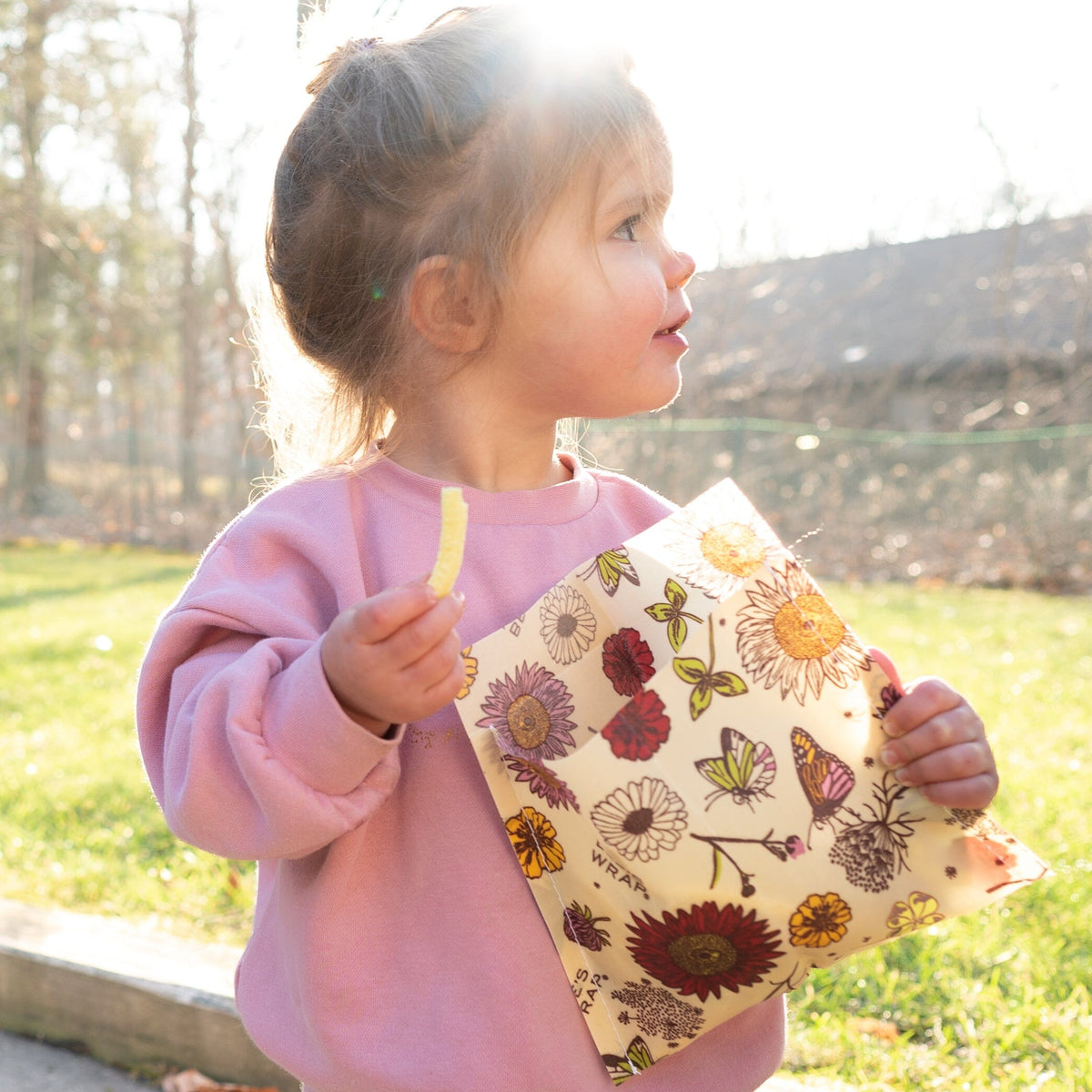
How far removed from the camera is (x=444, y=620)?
3.45ft

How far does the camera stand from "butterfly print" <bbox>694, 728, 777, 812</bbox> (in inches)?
44.9

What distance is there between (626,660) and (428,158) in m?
0.69

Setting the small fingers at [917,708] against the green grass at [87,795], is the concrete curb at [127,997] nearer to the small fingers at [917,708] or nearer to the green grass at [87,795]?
the green grass at [87,795]

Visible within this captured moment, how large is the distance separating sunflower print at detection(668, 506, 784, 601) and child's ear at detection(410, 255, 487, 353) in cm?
38

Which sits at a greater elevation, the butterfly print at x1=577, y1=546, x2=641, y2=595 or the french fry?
the french fry

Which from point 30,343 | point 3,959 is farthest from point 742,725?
point 30,343

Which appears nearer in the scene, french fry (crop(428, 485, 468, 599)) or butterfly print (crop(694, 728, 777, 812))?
french fry (crop(428, 485, 468, 599))

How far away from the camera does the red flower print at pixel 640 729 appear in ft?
3.68

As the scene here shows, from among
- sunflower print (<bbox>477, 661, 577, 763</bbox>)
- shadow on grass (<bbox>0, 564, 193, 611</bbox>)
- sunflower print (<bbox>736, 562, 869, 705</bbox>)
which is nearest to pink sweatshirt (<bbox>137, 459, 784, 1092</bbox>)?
sunflower print (<bbox>477, 661, 577, 763</bbox>)

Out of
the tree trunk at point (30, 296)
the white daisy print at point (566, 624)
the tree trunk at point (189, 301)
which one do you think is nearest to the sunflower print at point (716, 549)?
the white daisy print at point (566, 624)

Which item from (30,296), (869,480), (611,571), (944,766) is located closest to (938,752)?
(944,766)

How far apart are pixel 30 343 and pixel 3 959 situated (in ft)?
63.0

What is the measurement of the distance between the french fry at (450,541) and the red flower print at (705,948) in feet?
1.44

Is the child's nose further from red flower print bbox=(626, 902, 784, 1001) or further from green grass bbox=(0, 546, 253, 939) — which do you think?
green grass bbox=(0, 546, 253, 939)
